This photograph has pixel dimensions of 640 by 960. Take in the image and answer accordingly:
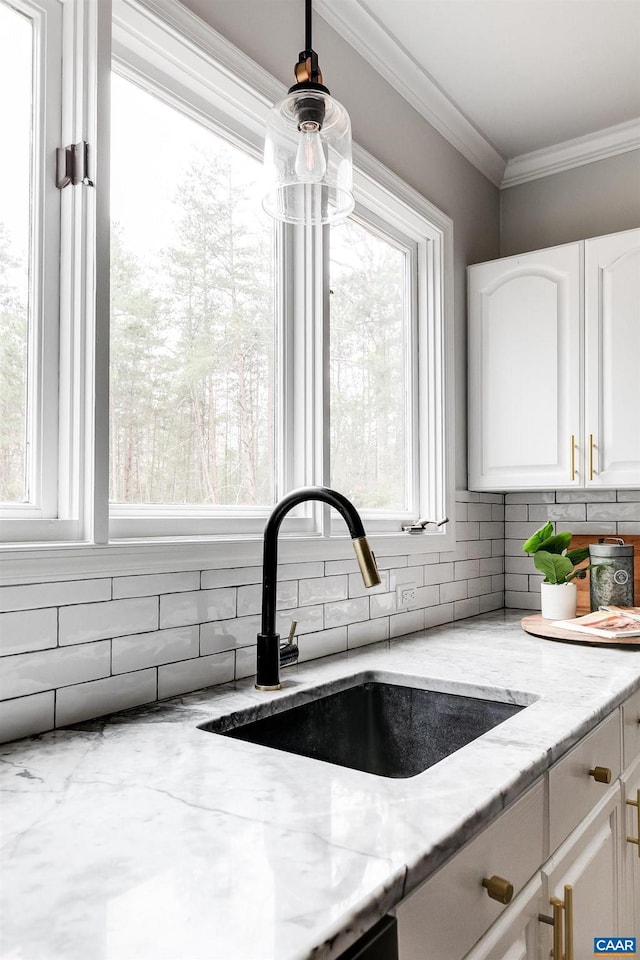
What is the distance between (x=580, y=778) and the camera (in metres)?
1.33

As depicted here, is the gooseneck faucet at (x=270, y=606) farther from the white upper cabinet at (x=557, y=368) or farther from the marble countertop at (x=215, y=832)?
the white upper cabinet at (x=557, y=368)

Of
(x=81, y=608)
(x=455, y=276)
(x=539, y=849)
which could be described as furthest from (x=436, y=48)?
(x=539, y=849)

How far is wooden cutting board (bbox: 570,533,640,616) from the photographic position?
2711 mm

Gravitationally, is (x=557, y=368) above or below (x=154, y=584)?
above

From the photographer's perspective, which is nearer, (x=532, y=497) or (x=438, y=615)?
(x=438, y=615)

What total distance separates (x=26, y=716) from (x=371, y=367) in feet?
5.28

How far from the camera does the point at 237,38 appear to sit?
1.73 meters

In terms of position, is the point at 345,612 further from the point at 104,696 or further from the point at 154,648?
the point at 104,696

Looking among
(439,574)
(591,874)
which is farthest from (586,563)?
(591,874)

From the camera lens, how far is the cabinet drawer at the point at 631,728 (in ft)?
5.23

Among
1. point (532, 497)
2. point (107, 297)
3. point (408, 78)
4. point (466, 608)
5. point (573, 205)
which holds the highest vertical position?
point (408, 78)

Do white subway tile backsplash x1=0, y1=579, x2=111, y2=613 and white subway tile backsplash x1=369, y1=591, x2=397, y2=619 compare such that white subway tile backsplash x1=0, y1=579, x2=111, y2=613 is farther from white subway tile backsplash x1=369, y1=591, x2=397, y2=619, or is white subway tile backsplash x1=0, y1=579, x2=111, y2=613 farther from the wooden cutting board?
the wooden cutting board

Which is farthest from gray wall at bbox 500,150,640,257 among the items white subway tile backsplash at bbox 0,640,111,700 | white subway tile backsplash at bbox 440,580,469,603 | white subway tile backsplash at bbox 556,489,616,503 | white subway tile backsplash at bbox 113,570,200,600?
white subway tile backsplash at bbox 0,640,111,700

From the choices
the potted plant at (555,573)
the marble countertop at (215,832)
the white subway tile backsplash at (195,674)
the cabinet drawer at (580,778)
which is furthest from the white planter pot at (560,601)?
the white subway tile backsplash at (195,674)
